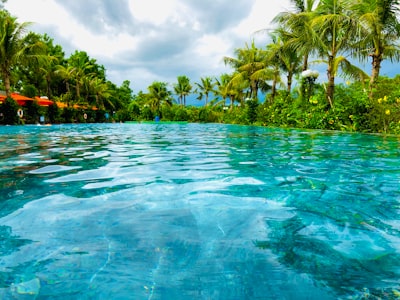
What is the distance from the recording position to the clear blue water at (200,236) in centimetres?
128

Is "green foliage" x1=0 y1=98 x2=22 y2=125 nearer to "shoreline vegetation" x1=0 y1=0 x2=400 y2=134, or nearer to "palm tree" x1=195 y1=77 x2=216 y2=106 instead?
"shoreline vegetation" x1=0 y1=0 x2=400 y2=134

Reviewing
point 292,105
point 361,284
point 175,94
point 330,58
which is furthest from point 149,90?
point 361,284

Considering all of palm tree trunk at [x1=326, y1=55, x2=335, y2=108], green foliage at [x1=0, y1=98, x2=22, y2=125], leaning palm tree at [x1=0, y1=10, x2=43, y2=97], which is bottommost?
green foliage at [x1=0, y1=98, x2=22, y2=125]

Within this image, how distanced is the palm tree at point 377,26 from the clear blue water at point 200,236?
10.2 m

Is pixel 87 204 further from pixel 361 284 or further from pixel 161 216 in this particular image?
pixel 361 284

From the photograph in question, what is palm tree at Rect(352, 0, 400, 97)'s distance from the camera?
440 inches

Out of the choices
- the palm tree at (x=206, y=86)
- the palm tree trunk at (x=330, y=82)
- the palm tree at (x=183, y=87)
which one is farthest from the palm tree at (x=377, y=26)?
the palm tree at (x=183, y=87)

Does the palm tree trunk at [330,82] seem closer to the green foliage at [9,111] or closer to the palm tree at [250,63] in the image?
the palm tree at [250,63]

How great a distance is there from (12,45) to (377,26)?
69.3 ft

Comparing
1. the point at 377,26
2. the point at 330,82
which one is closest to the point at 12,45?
the point at 330,82

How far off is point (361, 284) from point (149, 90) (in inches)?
1666

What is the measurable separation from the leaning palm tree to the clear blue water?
19.2 meters

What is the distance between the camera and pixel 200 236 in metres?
1.79

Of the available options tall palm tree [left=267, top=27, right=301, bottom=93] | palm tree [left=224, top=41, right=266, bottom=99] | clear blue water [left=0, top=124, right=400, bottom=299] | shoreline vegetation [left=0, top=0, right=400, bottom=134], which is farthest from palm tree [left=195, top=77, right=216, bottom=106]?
clear blue water [left=0, top=124, right=400, bottom=299]
